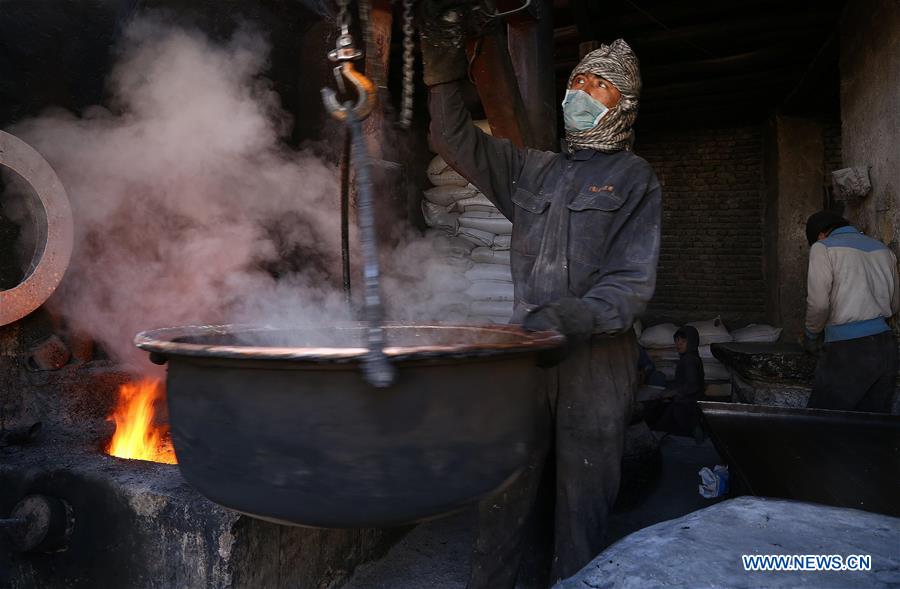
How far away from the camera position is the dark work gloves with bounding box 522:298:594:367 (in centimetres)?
175

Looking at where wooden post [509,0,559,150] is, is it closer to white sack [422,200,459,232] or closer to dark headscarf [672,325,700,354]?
white sack [422,200,459,232]

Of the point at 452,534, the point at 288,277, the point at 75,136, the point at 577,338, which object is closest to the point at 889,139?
the point at 577,338

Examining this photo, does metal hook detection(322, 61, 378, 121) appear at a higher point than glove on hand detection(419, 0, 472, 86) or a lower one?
lower

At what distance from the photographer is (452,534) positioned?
3180mm

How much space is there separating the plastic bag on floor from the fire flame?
9.74ft

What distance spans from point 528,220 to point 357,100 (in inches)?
41.9

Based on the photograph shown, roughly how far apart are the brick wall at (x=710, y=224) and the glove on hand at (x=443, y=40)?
22.9 ft

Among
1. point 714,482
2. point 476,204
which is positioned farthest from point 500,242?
point 714,482

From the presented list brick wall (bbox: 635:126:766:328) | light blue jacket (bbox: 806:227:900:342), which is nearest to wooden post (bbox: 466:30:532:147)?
light blue jacket (bbox: 806:227:900:342)

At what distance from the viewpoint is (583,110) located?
2393 mm

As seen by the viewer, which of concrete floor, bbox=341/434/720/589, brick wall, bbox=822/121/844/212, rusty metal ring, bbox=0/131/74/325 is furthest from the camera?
brick wall, bbox=822/121/844/212

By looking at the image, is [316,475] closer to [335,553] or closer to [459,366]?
[459,366]

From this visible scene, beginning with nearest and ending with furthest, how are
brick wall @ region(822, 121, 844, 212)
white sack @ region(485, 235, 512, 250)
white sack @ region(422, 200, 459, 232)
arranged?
white sack @ region(485, 235, 512, 250)
white sack @ region(422, 200, 459, 232)
brick wall @ region(822, 121, 844, 212)

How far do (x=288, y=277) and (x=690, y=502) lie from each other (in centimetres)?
282
